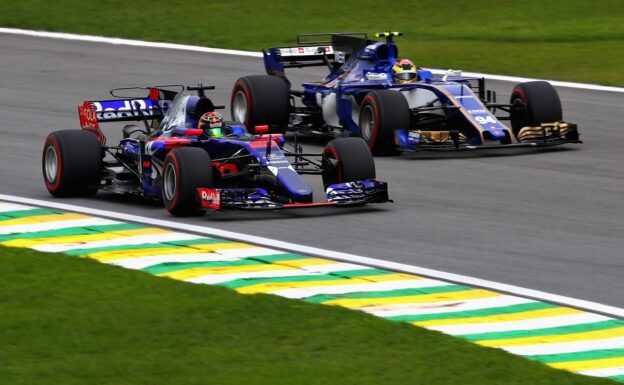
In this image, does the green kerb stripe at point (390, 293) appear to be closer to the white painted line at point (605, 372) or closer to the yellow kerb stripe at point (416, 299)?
the yellow kerb stripe at point (416, 299)

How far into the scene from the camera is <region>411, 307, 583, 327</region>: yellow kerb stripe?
11.7 meters

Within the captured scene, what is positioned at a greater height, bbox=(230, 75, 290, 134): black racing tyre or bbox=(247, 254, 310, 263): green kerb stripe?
bbox=(230, 75, 290, 134): black racing tyre

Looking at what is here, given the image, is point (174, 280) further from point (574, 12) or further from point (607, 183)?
point (574, 12)

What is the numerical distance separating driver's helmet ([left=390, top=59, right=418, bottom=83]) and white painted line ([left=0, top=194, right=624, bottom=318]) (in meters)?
6.79

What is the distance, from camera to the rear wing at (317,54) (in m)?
23.8

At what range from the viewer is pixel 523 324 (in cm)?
1165

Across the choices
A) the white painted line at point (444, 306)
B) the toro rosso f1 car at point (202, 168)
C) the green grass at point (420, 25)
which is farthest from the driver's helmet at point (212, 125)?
the green grass at point (420, 25)

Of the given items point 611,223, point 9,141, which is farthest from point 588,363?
point 9,141

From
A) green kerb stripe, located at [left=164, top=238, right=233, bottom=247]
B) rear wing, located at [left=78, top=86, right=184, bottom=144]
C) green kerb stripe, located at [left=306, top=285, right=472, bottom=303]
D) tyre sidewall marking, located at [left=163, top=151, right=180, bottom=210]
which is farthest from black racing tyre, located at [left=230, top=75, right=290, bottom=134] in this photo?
green kerb stripe, located at [left=306, top=285, right=472, bottom=303]

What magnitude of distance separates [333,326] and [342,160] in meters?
5.44

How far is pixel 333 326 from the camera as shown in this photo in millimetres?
11312

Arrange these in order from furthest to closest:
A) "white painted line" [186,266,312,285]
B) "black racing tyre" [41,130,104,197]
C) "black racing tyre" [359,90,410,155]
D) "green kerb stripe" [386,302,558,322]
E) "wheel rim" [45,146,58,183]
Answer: "black racing tyre" [359,90,410,155] < "wheel rim" [45,146,58,183] < "black racing tyre" [41,130,104,197] < "white painted line" [186,266,312,285] < "green kerb stripe" [386,302,558,322]

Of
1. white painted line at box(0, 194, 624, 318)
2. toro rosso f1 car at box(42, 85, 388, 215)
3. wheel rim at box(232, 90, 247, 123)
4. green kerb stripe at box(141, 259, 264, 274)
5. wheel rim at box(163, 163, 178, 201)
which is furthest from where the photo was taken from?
wheel rim at box(232, 90, 247, 123)

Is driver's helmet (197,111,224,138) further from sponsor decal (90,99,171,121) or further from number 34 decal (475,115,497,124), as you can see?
number 34 decal (475,115,497,124)
